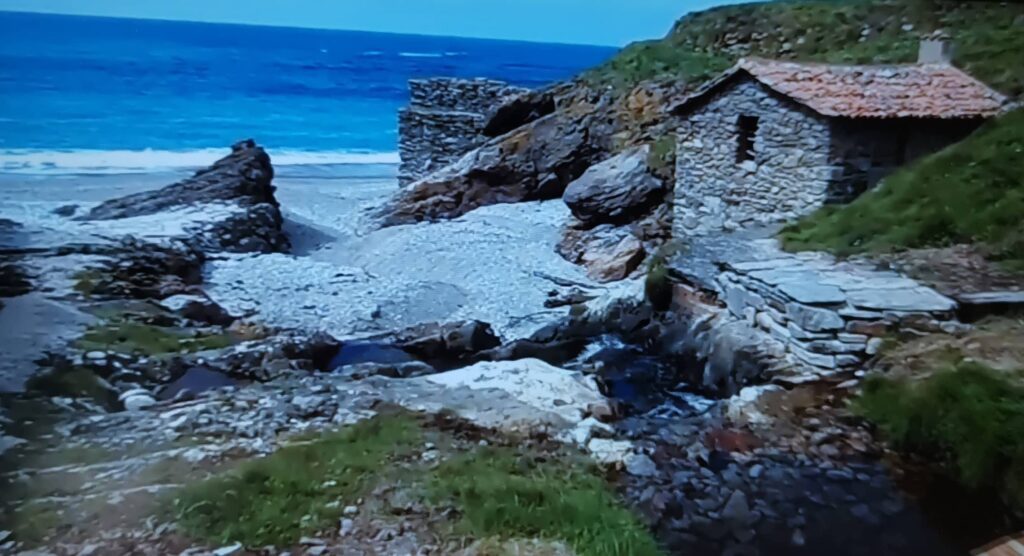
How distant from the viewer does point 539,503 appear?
2953mm

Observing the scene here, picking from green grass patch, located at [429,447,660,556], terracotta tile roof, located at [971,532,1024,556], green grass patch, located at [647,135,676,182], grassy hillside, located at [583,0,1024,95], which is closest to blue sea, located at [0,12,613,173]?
green grass patch, located at [647,135,676,182]

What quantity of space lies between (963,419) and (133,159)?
5.36 metres

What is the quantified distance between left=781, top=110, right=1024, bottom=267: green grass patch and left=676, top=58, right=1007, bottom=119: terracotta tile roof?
316 mm

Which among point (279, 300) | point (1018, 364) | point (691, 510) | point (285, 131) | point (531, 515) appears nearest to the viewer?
point (531, 515)

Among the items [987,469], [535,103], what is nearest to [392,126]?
[535,103]

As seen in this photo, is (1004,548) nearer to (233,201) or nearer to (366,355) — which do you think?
(366,355)

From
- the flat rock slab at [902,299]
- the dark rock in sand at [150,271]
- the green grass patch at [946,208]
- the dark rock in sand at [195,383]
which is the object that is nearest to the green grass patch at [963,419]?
the flat rock slab at [902,299]

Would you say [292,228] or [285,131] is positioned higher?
[285,131]

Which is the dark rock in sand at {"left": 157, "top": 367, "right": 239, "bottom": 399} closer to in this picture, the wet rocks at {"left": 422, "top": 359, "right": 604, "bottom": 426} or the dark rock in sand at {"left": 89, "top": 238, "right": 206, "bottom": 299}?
the dark rock in sand at {"left": 89, "top": 238, "right": 206, "bottom": 299}

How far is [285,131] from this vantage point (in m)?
8.44

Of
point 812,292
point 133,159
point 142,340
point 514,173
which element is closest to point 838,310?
Result: point 812,292

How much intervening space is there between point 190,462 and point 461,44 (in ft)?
13.0

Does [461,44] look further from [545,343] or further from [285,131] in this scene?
[285,131]

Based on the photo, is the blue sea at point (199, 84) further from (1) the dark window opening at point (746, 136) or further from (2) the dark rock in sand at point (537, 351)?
(2) the dark rock in sand at point (537, 351)
